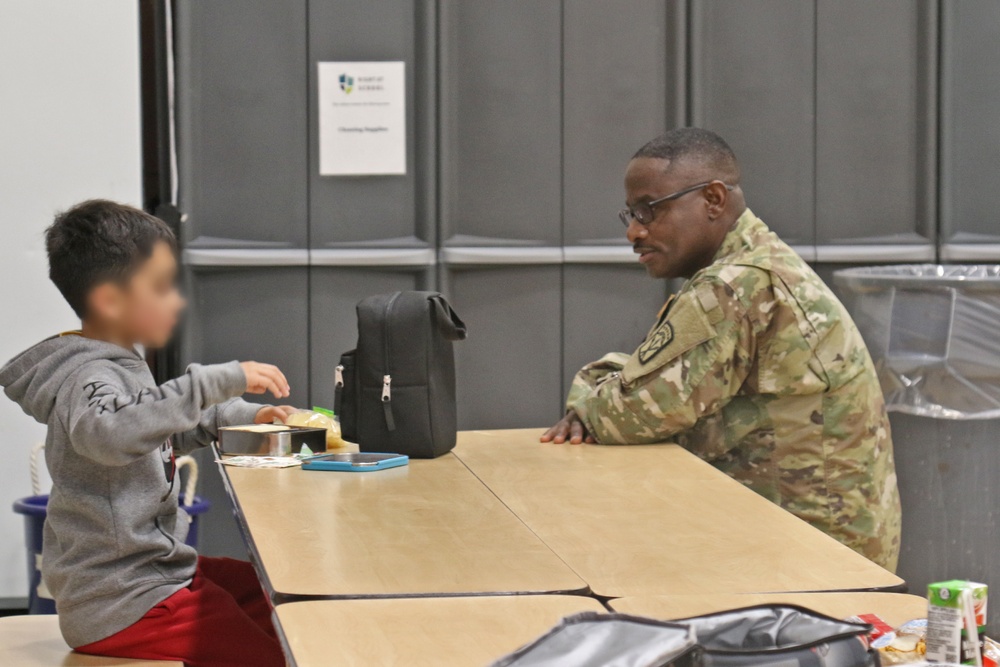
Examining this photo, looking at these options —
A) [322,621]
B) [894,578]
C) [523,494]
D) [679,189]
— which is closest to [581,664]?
[322,621]

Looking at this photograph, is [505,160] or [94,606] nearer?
[94,606]

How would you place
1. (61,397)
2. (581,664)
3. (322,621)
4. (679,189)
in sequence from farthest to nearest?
(679,189) → (61,397) → (322,621) → (581,664)

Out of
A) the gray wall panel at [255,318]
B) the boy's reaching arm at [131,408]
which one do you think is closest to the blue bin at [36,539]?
the gray wall panel at [255,318]

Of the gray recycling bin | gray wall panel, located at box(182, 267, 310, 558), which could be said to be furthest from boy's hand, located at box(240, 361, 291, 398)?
gray wall panel, located at box(182, 267, 310, 558)

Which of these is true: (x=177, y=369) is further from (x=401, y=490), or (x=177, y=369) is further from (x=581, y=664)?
(x=581, y=664)

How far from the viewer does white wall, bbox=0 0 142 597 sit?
4.25 meters

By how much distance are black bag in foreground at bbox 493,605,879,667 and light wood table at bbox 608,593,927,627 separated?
0.24 m

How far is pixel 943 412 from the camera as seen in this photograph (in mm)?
3674

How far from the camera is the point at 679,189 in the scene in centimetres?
296

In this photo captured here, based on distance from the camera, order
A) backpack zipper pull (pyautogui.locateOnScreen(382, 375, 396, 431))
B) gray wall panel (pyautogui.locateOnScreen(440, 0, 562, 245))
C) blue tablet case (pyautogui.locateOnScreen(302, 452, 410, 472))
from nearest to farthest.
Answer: blue tablet case (pyautogui.locateOnScreen(302, 452, 410, 472)), backpack zipper pull (pyautogui.locateOnScreen(382, 375, 396, 431)), gray wall panel (pyautogui.locateOnScreen(440, 0, 562, 245))

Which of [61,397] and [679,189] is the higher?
[679,189]

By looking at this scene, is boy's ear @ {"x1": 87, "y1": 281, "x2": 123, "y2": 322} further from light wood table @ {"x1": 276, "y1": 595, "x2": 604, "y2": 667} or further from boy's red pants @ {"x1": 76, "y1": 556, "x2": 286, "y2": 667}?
light wood table @ {"x1": 276, "y1": 595, "x2": 604, "y2": 667}

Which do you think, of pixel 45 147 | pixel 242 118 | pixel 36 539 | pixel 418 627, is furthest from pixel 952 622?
pixel 45 147

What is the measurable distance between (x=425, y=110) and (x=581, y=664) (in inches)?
140
